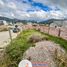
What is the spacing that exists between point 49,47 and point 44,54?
69cm

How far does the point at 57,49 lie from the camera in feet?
30.1

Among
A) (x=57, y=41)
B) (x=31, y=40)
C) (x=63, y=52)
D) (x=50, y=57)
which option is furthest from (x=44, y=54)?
(x=31, y=40)

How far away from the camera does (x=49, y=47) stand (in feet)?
31.3

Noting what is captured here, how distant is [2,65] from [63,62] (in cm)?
329

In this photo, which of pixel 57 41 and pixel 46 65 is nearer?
pixel 46 65

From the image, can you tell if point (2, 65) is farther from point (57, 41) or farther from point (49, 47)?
point (57, 41)

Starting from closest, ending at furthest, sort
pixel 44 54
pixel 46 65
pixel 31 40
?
1. pixel 46 65
2. pixel 44 54
3. pixel 31 40

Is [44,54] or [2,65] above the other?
[44,54]

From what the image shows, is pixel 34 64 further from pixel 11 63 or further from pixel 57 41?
pixel 57 41

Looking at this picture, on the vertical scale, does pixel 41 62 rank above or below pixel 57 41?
below

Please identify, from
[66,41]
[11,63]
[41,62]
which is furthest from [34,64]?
[66,41]

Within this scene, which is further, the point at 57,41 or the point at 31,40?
the point at 31,40

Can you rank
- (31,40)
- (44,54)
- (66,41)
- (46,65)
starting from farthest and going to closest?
(31,40) → (66,41) → (44,54) → (46,65)

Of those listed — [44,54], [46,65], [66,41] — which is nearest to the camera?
[46,65]
